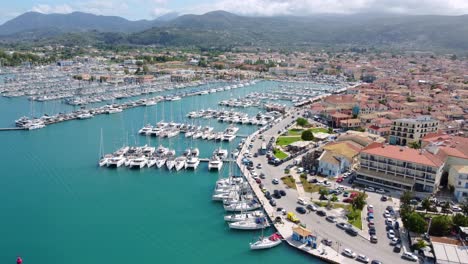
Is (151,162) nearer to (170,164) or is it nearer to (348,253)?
(170,164)

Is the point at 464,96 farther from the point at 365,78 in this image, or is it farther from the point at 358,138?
the point at 358,138

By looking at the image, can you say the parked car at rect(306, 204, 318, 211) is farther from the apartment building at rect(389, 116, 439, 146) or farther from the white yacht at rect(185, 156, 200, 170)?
the apartment building at rect(389, 116, 439, 146)

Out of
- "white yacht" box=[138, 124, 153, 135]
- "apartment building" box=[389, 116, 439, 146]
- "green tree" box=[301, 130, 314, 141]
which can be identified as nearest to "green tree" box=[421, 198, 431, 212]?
"apartment building" box=[389, 116, 439, 146]

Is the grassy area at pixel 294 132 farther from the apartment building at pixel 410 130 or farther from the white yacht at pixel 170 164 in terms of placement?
the white yacht at pixel 170 164

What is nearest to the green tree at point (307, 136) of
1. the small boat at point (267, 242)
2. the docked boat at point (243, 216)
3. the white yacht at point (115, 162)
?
the docked boat at point (243, 216)

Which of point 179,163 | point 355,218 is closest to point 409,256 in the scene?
point 355,218

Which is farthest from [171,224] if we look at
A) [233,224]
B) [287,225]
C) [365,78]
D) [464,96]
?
[365,78]

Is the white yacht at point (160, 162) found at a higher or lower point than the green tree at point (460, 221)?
lower
